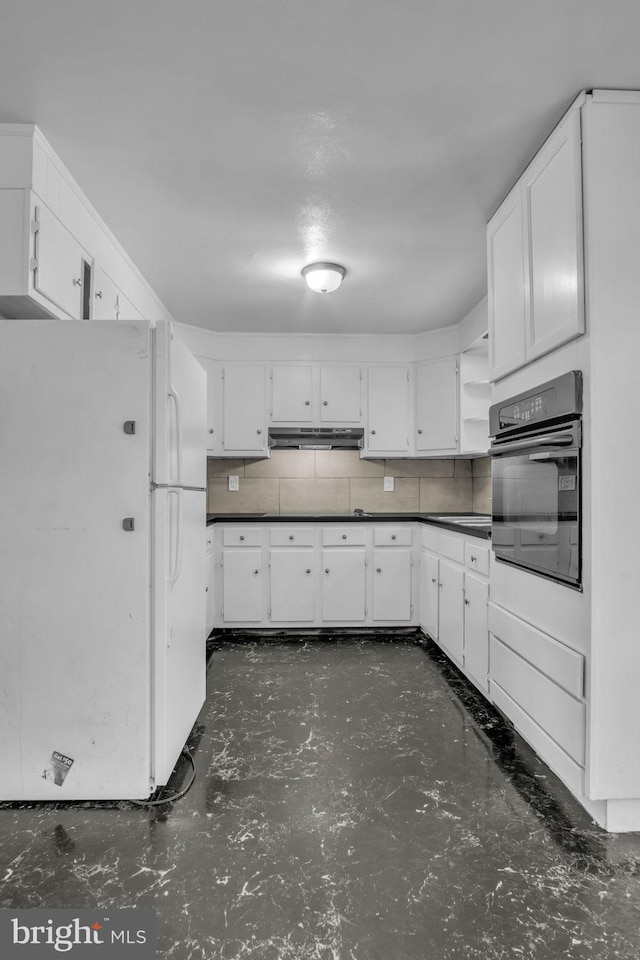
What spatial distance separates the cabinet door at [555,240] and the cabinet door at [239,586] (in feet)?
8.69

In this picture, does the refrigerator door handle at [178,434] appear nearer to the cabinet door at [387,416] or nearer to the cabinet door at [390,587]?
the cabinet door at [390,587]

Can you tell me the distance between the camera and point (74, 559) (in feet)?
6.25

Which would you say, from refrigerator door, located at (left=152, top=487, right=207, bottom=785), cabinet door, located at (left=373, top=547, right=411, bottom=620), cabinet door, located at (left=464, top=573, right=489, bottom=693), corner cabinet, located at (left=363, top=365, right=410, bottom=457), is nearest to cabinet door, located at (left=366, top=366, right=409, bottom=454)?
corner cabinet, located at (left=363, top=365, right=410, bottom=457)

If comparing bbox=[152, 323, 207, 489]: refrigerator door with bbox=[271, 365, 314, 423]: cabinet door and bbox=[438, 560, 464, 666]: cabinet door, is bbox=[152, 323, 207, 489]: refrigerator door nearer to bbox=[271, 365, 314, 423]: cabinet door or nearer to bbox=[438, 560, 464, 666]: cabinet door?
bbox=[438, 560, 464, 666]: cabinet door

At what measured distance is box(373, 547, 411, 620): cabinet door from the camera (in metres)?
4.11

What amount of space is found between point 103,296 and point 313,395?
203 cm

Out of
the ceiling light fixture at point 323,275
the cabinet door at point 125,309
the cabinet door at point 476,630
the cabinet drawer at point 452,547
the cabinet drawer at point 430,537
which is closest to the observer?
the cabinet door at point 476,630

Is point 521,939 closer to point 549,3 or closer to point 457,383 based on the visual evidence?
point 549,3

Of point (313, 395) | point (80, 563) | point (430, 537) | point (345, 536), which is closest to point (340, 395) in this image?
point (313, 395)

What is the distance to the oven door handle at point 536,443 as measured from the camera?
179cm

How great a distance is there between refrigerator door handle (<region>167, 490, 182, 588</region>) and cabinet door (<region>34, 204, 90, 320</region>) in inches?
35.3

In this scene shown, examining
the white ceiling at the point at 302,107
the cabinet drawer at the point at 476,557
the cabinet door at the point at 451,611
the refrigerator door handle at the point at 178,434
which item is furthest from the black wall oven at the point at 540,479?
the refrigerator door handle at the point at 178,434

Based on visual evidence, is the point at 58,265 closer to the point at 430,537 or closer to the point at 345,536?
the point at 345,536

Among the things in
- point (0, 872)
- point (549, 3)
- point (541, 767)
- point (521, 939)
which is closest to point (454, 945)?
point (521, 939)
